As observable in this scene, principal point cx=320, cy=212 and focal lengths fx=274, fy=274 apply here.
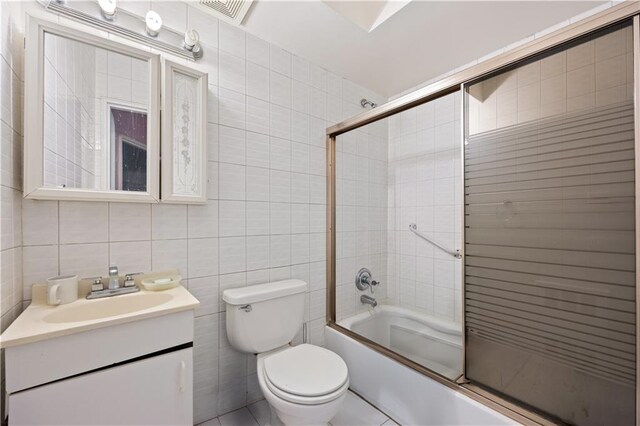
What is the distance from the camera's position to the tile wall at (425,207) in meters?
2.04

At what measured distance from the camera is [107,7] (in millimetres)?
1191

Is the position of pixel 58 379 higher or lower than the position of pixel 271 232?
lower

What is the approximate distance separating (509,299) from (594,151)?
2.04 ft

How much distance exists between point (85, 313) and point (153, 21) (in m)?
1.33

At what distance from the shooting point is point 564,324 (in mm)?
1003

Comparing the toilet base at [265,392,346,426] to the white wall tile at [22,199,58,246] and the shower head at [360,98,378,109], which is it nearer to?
the white wall tile at [22,199,58,246]

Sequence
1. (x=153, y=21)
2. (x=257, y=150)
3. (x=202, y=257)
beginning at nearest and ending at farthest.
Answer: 1. (x=153, y=21)
2. (x=202, y=257)
3. (x=257, y=150)

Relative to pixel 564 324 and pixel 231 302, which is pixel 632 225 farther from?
pixel 231 302

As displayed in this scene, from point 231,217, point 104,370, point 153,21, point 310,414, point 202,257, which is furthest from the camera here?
point 231,217

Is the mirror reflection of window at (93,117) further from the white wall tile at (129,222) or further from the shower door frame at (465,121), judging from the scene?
the shower door frame at (465,121)

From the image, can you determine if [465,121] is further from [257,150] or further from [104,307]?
[104,307]

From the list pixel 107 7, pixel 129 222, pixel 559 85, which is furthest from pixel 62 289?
pixel 559 85

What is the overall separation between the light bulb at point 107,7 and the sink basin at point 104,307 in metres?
1.24

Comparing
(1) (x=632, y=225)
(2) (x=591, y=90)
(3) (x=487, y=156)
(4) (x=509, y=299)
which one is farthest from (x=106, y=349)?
(2) (x=591, y=90)
